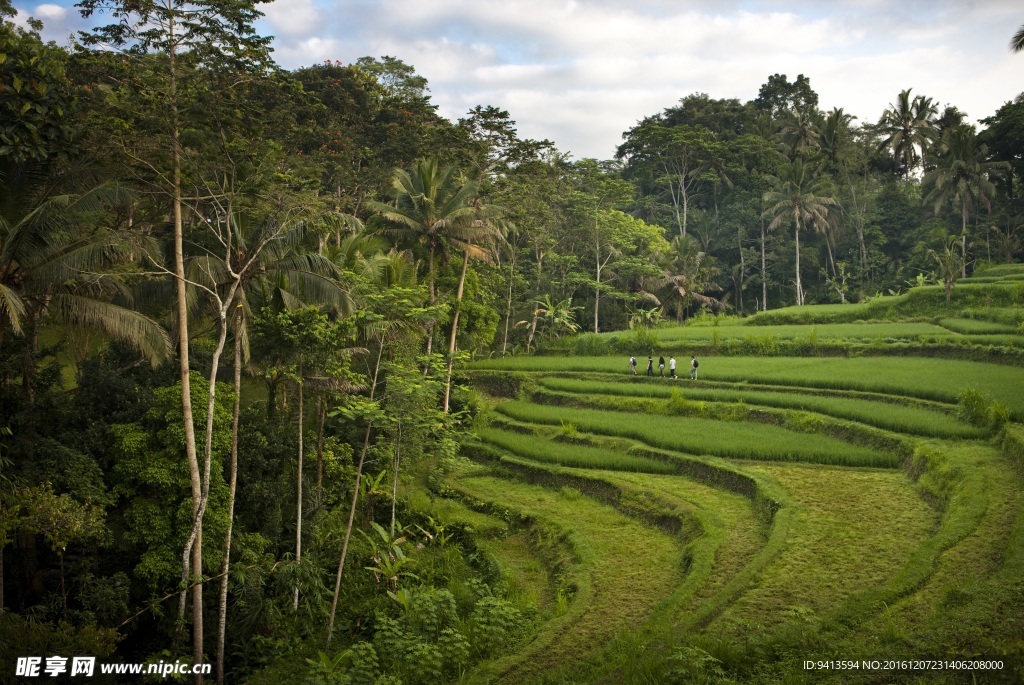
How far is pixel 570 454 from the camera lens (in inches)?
711

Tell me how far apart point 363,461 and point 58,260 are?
575cm

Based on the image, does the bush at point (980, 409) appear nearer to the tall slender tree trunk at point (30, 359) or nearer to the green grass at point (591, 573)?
the green grass at point (591, 573)

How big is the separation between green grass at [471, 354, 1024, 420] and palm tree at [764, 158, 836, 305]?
1488 centimetres

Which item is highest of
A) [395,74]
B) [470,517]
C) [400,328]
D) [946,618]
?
[395,74]

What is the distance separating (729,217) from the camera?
45031 millimetres

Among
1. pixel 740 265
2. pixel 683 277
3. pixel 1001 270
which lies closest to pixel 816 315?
pixel 683 277

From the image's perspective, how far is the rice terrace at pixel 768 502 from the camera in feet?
25.8

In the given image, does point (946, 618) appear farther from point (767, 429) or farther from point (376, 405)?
point (767, 429)

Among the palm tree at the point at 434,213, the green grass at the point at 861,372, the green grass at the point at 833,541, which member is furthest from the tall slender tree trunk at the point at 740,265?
the green grass at the point at 833,541

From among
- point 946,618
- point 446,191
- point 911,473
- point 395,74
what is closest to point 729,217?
point 395,74

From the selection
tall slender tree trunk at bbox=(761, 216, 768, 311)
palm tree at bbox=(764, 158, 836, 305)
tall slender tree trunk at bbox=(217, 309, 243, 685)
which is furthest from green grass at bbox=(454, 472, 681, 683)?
tall slender tree trunk at bbox=(761, 216, 768, 311)

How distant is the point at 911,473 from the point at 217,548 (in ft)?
38.5

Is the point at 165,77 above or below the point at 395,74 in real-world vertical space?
below

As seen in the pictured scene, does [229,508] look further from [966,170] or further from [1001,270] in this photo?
[966,170]
